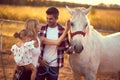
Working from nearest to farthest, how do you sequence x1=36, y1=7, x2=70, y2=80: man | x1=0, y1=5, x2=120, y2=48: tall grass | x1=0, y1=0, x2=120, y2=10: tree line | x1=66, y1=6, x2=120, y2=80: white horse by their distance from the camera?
x1=36, y1=7, x2=70, y2=80: man → x1=66, y1=6, x2=120, y2=80: white horse → x1=0, y1=0, x2=120, y2=10: tree line → x1=0, y1=5, x2=120, y2=48: tall grass

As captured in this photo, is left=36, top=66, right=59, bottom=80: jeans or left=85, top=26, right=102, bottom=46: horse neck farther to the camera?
left=85, top=26, right=102, bottom=46: horse neck

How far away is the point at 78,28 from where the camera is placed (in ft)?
13.2

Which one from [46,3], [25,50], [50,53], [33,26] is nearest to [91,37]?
[50,53]

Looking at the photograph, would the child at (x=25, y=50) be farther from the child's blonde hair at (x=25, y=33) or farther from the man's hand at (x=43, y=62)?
the man's hand at (x=43, y=62)

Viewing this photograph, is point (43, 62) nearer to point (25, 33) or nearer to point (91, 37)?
point (25, 33)

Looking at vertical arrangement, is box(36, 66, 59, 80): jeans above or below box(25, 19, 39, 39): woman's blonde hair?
below

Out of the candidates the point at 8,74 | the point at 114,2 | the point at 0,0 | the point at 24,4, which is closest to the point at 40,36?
the point at 8,74

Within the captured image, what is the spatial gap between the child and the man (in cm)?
26

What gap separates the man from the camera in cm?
391

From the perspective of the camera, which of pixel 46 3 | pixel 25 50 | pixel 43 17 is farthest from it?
pixel 46 3

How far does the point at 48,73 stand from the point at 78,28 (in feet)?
2.17

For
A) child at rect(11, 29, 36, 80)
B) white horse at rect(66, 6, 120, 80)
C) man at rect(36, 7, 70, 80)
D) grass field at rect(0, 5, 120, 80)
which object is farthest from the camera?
grass field at rect(0, 5, 120, 80)

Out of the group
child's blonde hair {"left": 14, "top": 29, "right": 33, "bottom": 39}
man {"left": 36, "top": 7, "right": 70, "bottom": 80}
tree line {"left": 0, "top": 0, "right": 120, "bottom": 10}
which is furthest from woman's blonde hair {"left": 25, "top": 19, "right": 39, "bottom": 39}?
tree line {"left": 0, "top": 0, "right": 120, "bottom": 10}

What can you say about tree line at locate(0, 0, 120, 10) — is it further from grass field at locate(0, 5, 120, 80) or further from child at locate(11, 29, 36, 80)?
child at locate(11, 29, 36, 80)
